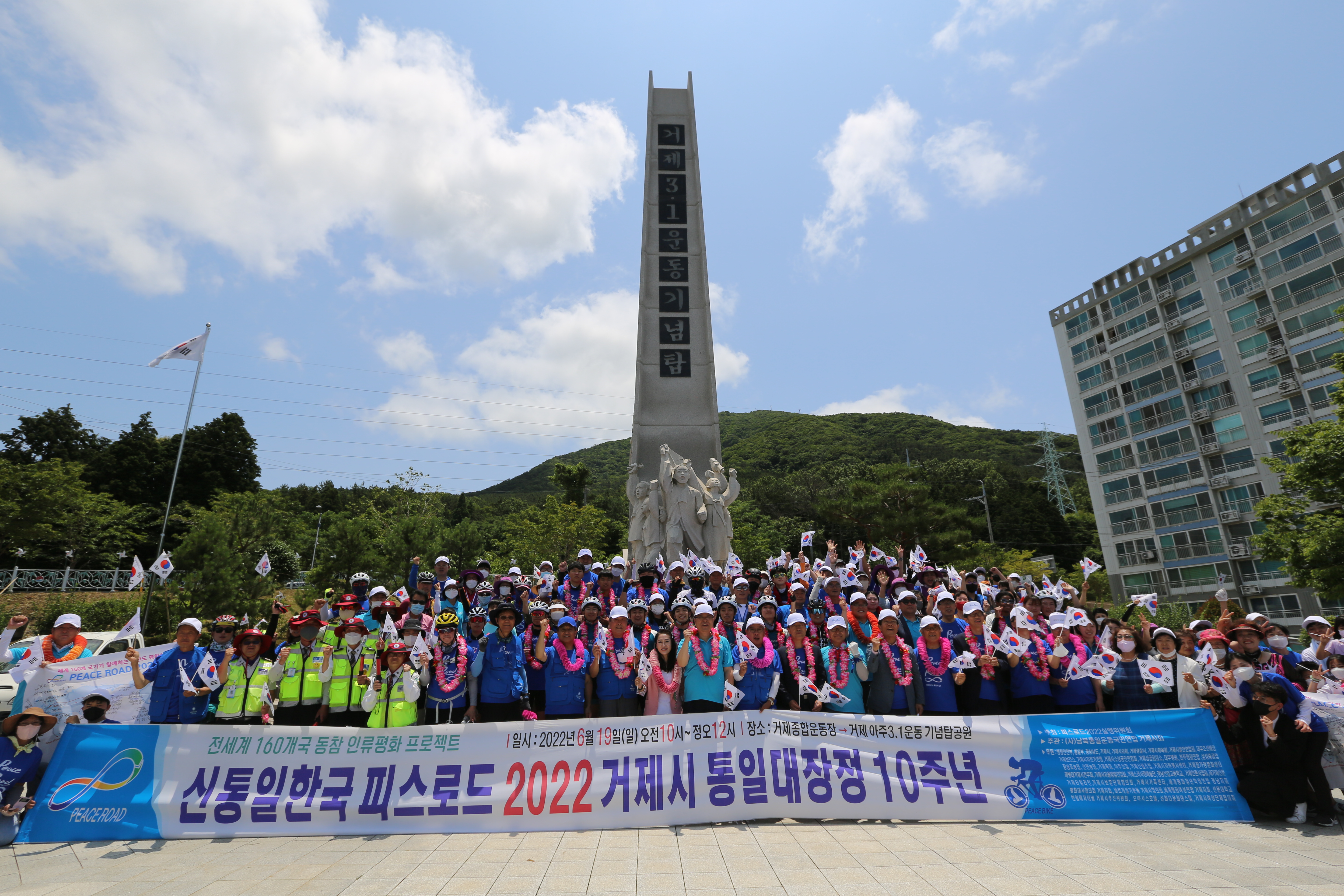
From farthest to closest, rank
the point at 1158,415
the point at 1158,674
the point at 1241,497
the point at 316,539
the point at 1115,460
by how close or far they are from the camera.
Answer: the point at 1115,460
the point at 1158,415
the point at 316,539
the point at 1241,497
the point at 1158,674

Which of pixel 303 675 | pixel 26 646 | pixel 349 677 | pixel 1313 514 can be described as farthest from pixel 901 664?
pixel 1313 514

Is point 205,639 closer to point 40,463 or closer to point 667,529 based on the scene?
point 667,529

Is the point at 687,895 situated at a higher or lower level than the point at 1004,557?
lower

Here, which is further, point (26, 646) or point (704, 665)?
point (26, 646)

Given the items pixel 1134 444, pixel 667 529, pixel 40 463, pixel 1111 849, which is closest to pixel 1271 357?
pixel 1134 444

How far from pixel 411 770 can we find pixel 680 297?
15.2 metres

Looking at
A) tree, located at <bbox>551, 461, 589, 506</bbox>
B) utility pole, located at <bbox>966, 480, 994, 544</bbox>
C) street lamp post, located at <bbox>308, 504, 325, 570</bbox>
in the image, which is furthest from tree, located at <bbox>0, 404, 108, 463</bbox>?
utility pole, located at <bbox>966, 480, 994, 544</bbox>

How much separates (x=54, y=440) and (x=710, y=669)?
55716mm

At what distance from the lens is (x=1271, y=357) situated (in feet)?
115

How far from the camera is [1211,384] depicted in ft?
124

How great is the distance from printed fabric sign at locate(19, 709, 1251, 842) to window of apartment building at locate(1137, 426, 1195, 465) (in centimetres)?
4143

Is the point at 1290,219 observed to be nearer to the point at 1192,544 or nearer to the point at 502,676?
the point at 1192,544

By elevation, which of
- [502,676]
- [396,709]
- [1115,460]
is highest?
[1115,460]

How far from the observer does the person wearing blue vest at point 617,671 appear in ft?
21.4
